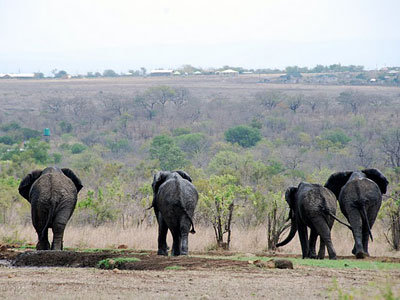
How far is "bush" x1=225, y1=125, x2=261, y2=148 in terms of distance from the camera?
7556 cm

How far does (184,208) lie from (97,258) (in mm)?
2169

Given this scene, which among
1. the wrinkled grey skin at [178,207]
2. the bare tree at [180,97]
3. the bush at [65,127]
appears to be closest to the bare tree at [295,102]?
the bare tree at [180,97]

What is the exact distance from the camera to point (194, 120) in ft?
311

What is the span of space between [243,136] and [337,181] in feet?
187

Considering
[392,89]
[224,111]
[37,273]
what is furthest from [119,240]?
[392,89]

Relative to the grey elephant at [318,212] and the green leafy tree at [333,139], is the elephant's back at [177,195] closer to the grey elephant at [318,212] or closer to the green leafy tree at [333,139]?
the grey elephant at [318,212]

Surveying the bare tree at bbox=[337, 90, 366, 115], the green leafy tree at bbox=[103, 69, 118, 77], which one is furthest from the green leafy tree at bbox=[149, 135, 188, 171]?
the green leafy tree at bbox=[103, 69, 118, 77]

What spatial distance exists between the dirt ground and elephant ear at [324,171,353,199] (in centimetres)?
527

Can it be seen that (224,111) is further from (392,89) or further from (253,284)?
(253,284)

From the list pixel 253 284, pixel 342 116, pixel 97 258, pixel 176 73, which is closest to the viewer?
pixel 253 284

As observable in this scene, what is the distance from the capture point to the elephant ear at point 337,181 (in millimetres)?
19406

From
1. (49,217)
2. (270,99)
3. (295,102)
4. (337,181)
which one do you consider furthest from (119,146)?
(49,217)

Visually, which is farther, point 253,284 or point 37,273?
point 37,273

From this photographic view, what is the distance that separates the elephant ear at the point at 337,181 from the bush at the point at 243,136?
55493 mm
